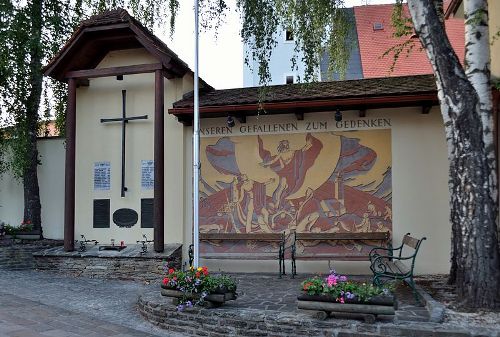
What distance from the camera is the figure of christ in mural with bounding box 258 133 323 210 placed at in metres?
10.2

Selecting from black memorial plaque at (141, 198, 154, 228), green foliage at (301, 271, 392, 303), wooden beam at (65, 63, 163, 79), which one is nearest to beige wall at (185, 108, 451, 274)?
black memorial plaque at (141, 198, 154, 228)

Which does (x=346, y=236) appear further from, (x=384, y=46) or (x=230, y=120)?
(x=384, y=46)

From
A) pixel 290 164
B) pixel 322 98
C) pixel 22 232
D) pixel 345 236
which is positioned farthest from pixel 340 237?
pixel 22 232

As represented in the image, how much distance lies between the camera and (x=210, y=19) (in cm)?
864

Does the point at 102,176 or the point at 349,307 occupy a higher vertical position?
the point at 102,176

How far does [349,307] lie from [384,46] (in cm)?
1852

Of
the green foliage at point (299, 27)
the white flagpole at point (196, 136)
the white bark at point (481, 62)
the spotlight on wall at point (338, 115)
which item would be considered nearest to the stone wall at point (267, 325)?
the white flagpole at point (196, 136)

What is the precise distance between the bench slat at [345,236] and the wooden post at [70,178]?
4816mm

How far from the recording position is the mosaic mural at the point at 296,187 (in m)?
9.89

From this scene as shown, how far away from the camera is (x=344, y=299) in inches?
221

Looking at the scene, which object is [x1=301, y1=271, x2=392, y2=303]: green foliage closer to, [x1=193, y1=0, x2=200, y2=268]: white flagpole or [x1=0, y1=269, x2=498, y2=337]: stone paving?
[x1=0, y1=269, x2=498, y2=337]: stone paving

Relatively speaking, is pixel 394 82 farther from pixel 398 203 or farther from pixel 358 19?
pixel 358 19

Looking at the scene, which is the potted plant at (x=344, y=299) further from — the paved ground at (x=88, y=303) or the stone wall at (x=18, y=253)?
the stone wall at (x=18, y=253)

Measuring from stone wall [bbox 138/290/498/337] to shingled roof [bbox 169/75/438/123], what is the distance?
13.3 feet
